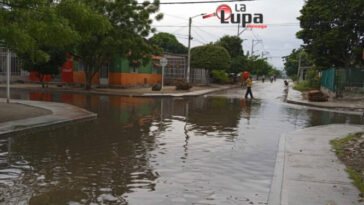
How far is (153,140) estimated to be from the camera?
9.06 metres

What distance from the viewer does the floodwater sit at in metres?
4.97

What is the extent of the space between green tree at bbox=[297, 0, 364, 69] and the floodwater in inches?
813

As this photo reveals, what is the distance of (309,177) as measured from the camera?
5875 mm

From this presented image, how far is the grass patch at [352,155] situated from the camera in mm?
5700

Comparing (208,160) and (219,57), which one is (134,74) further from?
(208,160)

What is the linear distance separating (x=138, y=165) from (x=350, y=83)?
71.7 feet

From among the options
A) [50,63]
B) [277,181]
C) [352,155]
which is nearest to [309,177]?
[277,181]

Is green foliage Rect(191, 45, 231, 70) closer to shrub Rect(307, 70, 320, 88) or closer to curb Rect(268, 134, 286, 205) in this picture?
shrub Rect(307, 70, 320, 88)

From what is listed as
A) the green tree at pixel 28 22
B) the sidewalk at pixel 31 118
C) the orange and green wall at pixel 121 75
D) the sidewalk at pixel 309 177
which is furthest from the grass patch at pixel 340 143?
the orange and green wall at pixel 121 75

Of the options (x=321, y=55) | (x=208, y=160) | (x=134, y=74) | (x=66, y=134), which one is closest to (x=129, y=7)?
(x=134, y=74)

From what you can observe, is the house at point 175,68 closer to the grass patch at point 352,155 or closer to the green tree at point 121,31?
the green tree at point 121,31

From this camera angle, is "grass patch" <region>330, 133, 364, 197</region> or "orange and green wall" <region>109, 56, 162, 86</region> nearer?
"grass patch" <region>330, 133, 364, 197</region>

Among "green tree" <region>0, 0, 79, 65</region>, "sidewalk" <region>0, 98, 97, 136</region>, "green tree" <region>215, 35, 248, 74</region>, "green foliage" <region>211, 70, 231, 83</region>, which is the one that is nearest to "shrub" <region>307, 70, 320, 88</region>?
"green foliage" <region>211, 70, 231, 83</region>

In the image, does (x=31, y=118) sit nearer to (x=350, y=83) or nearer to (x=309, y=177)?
(x=309, y=177)
